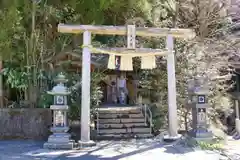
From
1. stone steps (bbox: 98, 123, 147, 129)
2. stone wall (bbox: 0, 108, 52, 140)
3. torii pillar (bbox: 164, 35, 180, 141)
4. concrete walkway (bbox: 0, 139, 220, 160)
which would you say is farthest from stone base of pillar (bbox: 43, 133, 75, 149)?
torii pillar (bbox: 164, 35, 180, 141)

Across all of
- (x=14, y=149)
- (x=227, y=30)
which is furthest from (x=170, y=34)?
(x=227, y=30)

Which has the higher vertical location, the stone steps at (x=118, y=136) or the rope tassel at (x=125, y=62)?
the rope tassel at (x=125, y=62)

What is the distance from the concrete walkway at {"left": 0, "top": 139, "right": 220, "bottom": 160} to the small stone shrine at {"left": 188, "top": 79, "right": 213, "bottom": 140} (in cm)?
77

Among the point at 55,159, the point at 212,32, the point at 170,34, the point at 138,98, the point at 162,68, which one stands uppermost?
the point at 212,32

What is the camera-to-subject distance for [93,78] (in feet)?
29.1

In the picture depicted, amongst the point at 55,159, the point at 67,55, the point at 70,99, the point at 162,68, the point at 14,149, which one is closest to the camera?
the point at 55,159

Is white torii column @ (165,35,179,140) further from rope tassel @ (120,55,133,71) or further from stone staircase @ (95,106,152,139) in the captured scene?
stone staircase @ (95,106,152,139)

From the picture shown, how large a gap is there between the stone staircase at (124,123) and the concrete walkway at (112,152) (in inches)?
41.7

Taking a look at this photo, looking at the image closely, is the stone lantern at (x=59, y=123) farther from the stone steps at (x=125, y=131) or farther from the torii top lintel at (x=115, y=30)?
the stone steps at (x=125, y=131)

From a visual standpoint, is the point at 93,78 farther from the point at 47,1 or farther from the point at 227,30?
the point at 227,30

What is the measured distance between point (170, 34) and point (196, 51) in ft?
10.9

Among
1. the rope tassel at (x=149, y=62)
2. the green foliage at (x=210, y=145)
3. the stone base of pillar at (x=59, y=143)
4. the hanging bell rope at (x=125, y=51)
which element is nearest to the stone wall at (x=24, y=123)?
the stone base of pillar at (x=59, y=143)

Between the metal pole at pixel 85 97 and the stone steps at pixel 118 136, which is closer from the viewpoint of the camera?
the metal pole at pixel 85 97

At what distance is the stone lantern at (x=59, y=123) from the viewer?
635 centimetres
